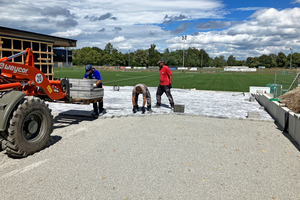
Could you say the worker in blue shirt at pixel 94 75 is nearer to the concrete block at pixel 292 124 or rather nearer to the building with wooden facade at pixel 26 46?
the building with wooden facade at pixel 26 46

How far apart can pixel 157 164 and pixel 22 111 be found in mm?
3323

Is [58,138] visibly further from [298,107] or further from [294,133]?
[298,107]

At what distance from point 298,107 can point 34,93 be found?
31.6 ft

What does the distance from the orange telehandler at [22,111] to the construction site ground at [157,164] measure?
344mm

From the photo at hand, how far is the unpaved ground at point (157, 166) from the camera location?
4164 millimetres

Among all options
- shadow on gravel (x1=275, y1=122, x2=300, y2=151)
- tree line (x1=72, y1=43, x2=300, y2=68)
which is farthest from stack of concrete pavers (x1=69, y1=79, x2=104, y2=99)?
tree line (x1=72, y1=43, x2=300, y2=68)

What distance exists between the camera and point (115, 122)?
9109mm

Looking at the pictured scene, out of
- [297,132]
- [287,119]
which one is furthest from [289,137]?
[287,119]

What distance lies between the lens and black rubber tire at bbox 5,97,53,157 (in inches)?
207

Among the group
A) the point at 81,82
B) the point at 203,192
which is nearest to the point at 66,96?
the point at 81,82

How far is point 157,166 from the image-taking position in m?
5.17

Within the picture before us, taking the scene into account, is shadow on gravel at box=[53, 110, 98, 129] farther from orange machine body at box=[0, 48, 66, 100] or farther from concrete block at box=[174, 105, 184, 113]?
concrete block at box=[174, 105, 184, 113]

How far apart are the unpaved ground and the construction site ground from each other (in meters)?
0.02

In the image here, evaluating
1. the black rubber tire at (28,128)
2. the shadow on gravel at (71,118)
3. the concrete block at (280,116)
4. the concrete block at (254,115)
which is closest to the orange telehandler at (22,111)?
the black rubber tire at (28,128)
